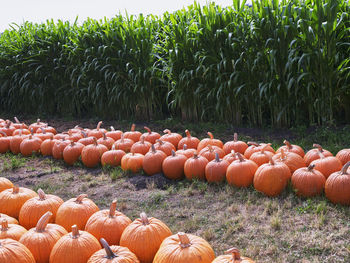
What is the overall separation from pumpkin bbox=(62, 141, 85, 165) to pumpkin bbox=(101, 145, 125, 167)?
52 centimetres

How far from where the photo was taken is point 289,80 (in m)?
5.85

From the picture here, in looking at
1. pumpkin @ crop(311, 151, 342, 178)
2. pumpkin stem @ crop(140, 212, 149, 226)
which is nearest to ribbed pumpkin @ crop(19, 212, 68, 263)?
pumpkin stem @ crop(140, 212, 149, 226)

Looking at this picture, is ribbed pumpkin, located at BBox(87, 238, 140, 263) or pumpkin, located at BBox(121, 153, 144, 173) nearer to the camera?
ribbed pumpkin, located at BBox(87, 238, 140, 263)

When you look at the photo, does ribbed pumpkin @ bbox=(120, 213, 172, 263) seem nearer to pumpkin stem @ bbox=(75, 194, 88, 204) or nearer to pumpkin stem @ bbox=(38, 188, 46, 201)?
pumpkin stem @ bbox=(75, 194, 88, 204)

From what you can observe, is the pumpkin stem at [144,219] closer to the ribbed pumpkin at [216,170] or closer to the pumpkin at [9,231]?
the pumpkin at [9,231]

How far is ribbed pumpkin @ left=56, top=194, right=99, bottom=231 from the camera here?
9.69 ft

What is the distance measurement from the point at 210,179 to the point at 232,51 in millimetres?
3160

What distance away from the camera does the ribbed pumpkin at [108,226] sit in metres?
2.71

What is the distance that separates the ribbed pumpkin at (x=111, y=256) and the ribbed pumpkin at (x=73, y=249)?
0.18m

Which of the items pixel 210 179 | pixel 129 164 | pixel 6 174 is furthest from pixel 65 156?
pixel 210 179

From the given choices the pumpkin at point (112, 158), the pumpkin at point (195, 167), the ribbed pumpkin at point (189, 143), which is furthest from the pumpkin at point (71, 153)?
the pumpkin at point (195, 167)

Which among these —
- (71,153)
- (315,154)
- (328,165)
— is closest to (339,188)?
(328,165)

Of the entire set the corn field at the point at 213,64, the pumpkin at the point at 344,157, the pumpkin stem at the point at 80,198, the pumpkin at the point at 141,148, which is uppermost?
the corn field at the point at 213,64

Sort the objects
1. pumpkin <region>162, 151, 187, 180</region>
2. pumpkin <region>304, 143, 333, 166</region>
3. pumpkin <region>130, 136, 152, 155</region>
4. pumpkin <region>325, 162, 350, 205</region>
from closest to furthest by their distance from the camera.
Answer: pumpkin <region>325, 162, 350, 205</region>
pumpkin <region>304, 143, 333, 166</region>
pumpkin <region>162, 151, 187, 180</region>
pumpkin <region>130, 136, 152, 155</region>
